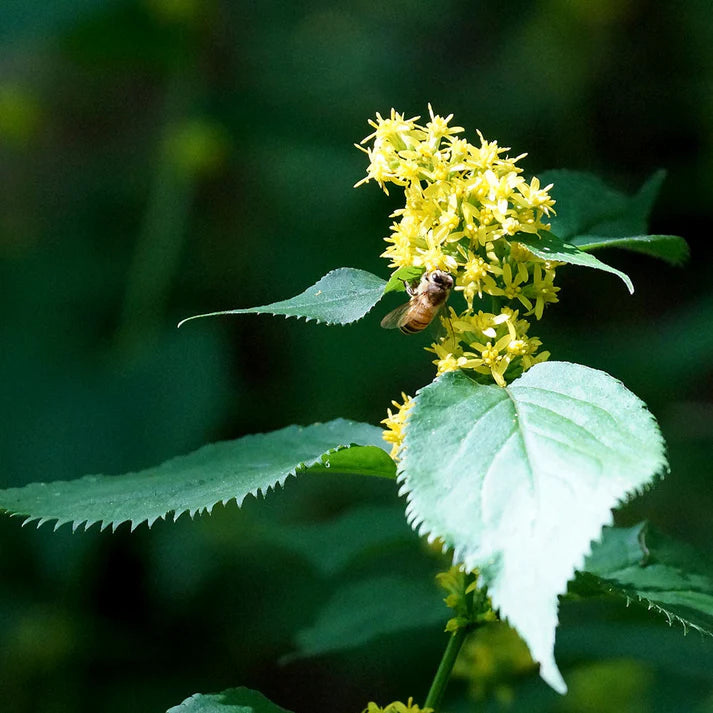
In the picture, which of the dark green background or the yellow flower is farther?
the dark green background

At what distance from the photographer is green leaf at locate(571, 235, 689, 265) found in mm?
1771

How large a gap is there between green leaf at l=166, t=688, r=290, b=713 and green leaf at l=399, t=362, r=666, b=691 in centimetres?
60

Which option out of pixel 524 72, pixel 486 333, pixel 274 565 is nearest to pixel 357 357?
pixel 274 565

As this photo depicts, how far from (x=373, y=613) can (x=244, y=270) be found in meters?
3.12

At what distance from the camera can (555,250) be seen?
171 centimetres

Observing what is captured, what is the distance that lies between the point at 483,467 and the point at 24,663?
331cm

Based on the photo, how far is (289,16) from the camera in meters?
5.86

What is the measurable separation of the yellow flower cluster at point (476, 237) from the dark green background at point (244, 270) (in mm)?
1826

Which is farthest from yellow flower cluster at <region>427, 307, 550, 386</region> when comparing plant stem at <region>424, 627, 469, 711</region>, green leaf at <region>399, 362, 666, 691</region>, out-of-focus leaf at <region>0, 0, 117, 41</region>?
out-of-focus leaf at <region>0, 0, 117, 41</region>

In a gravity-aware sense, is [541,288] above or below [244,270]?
below

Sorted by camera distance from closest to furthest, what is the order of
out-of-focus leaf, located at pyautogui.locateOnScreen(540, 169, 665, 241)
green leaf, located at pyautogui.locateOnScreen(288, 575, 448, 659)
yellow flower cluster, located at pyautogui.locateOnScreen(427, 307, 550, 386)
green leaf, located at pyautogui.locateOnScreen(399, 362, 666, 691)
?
green leaf, located at pyautogui.locateOnScreen(399, 362, 666, 691) < yellow flower cluster, located at pyautogui.locateOnScreen(427, 307, 550, 386) < out-of-focus leaf, located at pyautogui.locateOnScreen(540, 169, 665, 241) < green leaf, located at pyautogui.locateOnScreen(288, 575, 448, 659)

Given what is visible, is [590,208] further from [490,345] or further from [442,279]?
[490,345]

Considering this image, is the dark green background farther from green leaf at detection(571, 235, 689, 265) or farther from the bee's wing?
green leaf at detection(571, 235, 689, 265)

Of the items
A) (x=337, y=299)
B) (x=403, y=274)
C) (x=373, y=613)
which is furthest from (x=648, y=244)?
(x=373, y=613)
